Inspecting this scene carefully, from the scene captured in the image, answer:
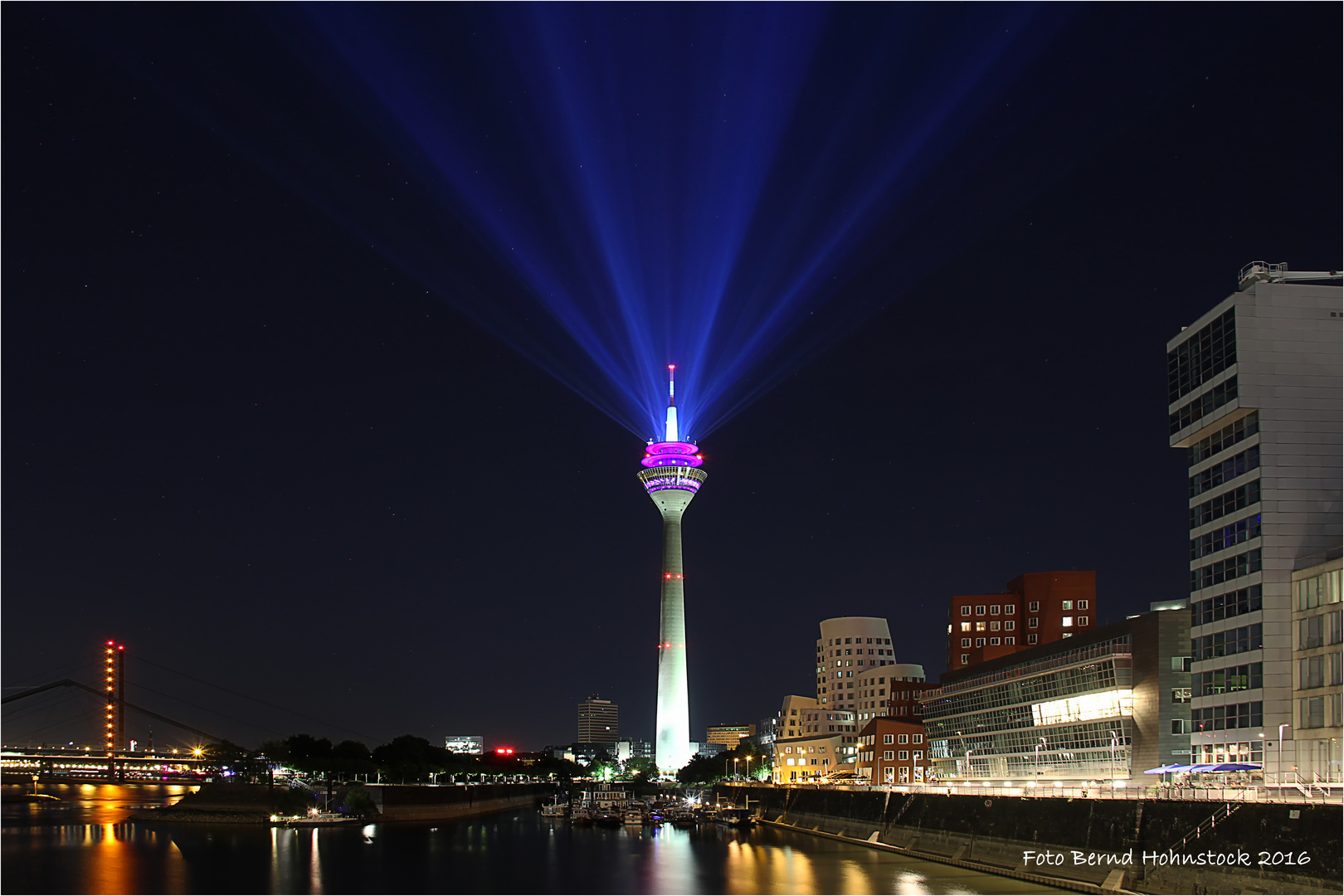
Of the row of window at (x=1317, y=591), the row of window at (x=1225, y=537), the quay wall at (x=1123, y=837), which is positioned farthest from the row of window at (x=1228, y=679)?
the quay wall at (x=1123, y=837)

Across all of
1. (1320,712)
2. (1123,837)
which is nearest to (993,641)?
(1320,712)

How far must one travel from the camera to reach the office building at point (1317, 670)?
2362 inches

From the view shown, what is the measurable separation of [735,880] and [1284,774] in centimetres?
3236

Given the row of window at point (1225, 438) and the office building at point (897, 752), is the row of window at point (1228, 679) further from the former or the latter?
the office building at point (897, 752)

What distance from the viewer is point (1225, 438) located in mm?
70562

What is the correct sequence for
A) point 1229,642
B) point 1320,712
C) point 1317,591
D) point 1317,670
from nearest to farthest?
point 1320,712 → point 1317,670 → point 1317,591 → point 1229,642

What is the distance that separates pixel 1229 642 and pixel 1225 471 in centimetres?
998

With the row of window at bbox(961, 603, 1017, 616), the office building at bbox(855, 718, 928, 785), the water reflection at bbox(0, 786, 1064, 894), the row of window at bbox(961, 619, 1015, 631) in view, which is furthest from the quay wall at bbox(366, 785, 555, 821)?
the row of window at bbox(961, 603, 1017, 616)

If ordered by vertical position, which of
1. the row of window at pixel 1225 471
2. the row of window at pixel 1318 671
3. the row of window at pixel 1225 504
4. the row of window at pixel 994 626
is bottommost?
the row of window at pixel 994 626

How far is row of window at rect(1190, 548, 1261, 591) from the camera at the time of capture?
219 ft

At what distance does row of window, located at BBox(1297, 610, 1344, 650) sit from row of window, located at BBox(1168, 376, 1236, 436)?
13.3 metres

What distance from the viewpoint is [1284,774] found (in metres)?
61.6

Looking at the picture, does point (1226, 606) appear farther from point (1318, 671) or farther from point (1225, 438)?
point (1225, 438)

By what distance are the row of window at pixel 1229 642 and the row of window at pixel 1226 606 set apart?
2.99ft
